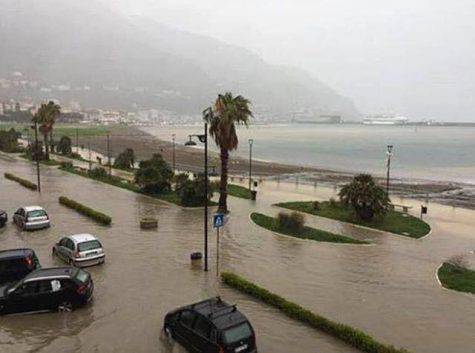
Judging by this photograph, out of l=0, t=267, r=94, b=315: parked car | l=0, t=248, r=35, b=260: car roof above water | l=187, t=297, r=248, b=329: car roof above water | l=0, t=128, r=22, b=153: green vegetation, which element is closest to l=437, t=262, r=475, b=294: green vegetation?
l=187, t=297, r=248, b=329: car roof above water

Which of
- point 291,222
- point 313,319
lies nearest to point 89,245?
point 313,319

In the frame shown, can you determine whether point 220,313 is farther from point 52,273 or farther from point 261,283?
point 52,273

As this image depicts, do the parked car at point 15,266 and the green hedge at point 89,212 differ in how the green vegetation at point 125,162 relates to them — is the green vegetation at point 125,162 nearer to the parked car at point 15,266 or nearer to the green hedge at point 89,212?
the green hedge at point 89,212

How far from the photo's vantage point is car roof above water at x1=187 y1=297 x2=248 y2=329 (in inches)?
514

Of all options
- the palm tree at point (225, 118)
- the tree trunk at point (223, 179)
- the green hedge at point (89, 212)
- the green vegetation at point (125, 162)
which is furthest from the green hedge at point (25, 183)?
the palm tree at point (225, 118)

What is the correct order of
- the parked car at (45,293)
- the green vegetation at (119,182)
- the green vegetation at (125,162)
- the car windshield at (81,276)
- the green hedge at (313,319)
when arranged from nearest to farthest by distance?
the green hedge at (313,319)
the parked car at (45,293)
the car windshield at (81,276)
the green vegetation at (119,182)
the green vegetation at (125,162)

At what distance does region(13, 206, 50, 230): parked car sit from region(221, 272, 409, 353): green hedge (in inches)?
545

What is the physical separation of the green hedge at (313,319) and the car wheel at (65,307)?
19.2 feet

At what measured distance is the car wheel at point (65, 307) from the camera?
16484mm

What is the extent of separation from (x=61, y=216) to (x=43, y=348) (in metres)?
19.3

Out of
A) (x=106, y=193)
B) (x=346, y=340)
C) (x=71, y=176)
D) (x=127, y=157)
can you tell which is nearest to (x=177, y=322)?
(x=346, y=340)

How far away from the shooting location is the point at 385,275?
69.9 feet

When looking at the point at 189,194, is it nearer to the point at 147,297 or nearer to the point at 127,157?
the point at 147,297

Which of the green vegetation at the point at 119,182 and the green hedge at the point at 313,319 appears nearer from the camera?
the green hedge at the point at 313,319
